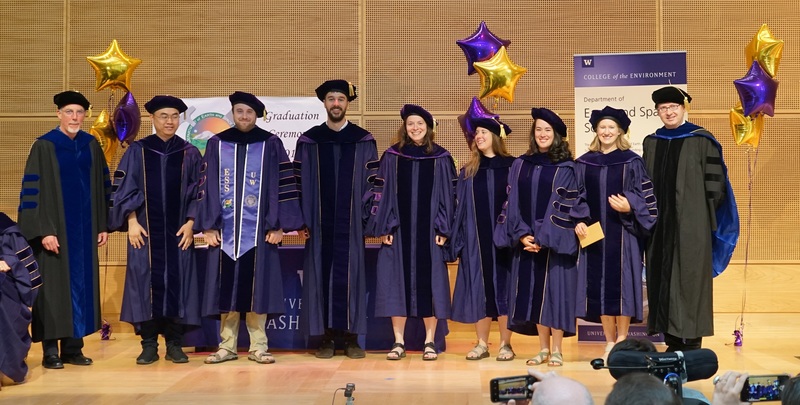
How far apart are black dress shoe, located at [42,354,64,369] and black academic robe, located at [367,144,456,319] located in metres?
2.05

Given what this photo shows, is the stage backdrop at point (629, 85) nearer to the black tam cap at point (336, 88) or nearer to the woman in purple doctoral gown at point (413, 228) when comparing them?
the woman in purple doctoral gown at point (413, 228)

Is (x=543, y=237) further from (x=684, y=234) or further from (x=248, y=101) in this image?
(x=248, y=101)

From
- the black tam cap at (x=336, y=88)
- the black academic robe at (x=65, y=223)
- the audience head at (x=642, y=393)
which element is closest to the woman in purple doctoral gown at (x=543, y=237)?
the black tam cap at (x=336, y=88)

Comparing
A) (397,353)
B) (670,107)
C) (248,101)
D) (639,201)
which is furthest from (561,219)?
(248,101)

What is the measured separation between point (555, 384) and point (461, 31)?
19.7 ft

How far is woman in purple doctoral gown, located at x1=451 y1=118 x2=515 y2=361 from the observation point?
6355 mm

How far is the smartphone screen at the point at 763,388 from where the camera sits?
2.41 m

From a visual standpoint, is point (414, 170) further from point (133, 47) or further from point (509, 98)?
point (133, 47)

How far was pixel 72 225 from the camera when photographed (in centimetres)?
626

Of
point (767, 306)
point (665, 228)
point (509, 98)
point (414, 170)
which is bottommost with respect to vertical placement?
point (767, 306)

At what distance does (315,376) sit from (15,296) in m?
1.79

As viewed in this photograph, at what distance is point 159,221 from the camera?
6.33 meters

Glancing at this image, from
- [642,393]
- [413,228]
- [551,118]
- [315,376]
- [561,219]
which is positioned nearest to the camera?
[642,393]

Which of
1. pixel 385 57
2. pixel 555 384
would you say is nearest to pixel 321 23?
pixel 385 57
